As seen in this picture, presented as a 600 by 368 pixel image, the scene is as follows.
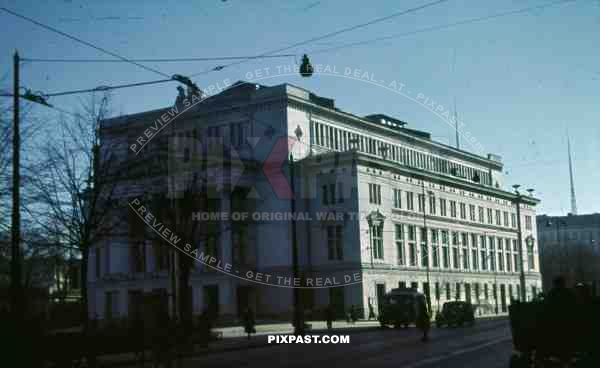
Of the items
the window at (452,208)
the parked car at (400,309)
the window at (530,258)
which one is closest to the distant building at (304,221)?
the window at (452,208)

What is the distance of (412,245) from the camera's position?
72.5 metres

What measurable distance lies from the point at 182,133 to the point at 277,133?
10056 mm

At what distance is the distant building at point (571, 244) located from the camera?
124688 mm

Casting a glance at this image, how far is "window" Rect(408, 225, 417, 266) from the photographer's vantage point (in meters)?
71.9

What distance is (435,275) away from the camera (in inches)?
2980

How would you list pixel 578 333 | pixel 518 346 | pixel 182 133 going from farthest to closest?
pixel 182 133 < pixel 518 346 < pixel 578 333

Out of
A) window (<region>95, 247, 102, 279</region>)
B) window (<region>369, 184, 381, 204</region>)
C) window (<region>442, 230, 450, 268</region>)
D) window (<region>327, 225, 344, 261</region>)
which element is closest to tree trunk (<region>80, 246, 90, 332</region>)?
window (<region>327, 225, 344, 261</region>)

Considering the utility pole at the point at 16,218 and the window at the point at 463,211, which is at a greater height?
the window at the point at 463,211

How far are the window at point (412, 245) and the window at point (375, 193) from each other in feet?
22.8

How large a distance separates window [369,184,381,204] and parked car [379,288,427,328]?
18994 millimetres

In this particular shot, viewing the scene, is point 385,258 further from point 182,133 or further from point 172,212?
point 172,212

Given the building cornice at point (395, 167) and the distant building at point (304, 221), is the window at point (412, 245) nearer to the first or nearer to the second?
the distant building at point (304, 221)

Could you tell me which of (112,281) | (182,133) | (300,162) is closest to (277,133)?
(300,162)

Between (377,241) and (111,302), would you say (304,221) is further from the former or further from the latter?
(111,302)
